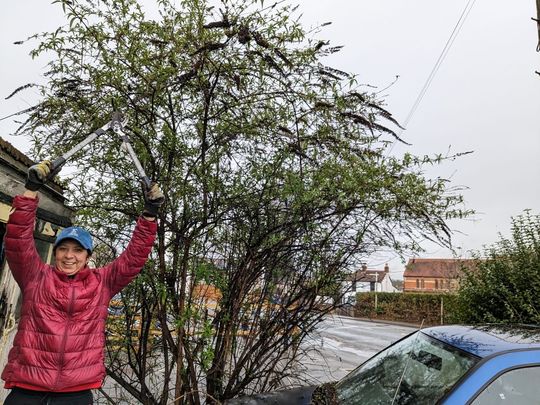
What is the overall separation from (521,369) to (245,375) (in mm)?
2040

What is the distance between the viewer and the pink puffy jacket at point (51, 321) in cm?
213

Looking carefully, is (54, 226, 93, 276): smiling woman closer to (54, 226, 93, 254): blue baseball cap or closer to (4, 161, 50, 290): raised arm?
(54, 226, 93, 254): blue baseball cap

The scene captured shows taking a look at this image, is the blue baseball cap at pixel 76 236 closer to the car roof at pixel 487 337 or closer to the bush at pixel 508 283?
the car roof at pixel 487 337

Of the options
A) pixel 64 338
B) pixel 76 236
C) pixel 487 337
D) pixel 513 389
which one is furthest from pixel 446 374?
Result: pixel 76 236

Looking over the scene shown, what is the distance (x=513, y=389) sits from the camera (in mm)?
2092

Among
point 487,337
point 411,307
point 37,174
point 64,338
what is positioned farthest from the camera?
point 411,307

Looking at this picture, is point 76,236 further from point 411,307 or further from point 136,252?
point 411,307

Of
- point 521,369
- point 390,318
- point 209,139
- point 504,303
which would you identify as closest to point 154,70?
point 209,139

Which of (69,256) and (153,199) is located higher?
(153,199)

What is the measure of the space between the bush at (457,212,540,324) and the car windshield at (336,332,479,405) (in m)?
2.20

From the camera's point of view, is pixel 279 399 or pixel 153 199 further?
pixel 279 399

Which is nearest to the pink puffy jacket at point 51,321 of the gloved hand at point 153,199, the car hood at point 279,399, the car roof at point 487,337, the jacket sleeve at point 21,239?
the jacket sleeve at point 21,239

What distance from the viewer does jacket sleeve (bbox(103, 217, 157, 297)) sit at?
2439 millimetres

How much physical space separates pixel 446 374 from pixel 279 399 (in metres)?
1.14
